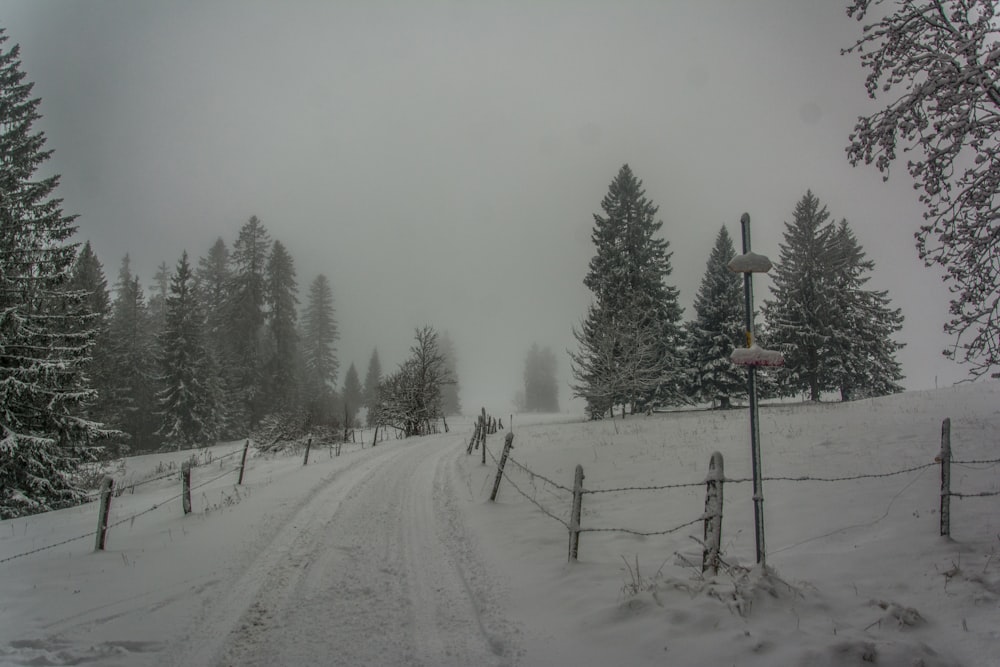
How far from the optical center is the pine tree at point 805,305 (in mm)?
27078

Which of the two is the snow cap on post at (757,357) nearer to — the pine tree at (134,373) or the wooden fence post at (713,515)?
the wooden fence post at (713,515)

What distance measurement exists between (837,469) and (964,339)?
312cm

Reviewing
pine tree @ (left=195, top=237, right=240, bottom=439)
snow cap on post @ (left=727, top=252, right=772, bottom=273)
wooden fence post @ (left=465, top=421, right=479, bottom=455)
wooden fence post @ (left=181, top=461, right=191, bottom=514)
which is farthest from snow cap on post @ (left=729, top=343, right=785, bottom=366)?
pine tree @ (left=195, top=237, right=240, bottom=439)

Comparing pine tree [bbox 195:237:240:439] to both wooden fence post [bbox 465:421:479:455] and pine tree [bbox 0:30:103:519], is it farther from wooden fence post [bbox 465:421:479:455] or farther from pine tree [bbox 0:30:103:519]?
wooden fence post [bbox 465:421:479:455]

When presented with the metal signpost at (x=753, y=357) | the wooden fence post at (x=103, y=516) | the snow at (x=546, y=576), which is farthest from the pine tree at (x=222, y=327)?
the metal signpost at (x=753, y=357)

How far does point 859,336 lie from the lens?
26.8 m

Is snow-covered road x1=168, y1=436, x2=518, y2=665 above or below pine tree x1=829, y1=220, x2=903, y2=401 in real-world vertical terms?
below

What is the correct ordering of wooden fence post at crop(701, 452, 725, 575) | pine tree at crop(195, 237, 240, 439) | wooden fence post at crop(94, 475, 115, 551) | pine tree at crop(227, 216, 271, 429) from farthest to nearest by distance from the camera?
1. pine tree at crop(227, 216, 271, 429)
2. pine tree at crop(195, 237, 240, 439)
3. wooden fence post at crop(94, 475, 115, 551)
4. wooden fence post at crop(701, 452, 725, 575)

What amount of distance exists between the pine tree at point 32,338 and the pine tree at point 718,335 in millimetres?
29122

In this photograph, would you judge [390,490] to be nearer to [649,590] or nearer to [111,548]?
[111,548]

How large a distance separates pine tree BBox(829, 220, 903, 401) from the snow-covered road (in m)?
27.1

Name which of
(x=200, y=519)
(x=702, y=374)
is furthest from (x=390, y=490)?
(x=702, y=374)

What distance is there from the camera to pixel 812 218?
28500 millimetres

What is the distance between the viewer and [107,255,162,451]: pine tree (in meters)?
30.9
